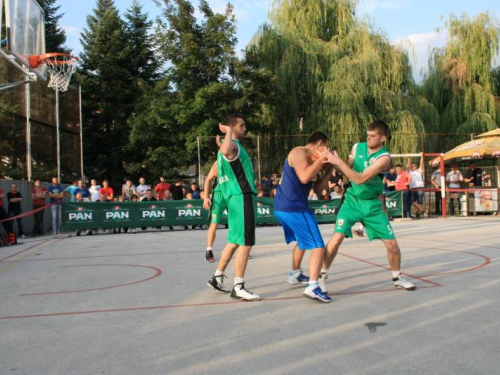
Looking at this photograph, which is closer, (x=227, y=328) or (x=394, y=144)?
(x=227, y=328)

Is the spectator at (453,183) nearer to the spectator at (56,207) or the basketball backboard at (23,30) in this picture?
the spectator at (56,207)

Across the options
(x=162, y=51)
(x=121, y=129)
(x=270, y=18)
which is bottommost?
(x=121, y=129)

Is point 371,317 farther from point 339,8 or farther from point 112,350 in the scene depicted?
point 339,8

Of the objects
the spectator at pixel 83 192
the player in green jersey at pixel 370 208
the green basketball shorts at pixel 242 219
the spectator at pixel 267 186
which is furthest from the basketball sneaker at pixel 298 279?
the spectator at pixel 267 186

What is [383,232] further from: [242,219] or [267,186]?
[267,186]

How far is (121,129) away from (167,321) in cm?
3302

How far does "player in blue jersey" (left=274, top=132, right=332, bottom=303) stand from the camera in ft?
17.6

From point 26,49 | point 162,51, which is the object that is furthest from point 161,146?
point 26,49

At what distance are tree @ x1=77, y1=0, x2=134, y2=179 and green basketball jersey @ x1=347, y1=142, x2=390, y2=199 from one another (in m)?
31.0

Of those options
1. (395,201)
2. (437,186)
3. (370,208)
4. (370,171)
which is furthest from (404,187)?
(370,171)

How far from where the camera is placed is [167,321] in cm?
468

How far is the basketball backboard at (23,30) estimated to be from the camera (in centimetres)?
1023

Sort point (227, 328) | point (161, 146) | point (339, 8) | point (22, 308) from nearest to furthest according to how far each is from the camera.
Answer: point (227, 328)
point (22, 308)
point (339, 8)
point (161, 146)

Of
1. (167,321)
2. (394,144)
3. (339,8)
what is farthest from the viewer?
(339,8)
